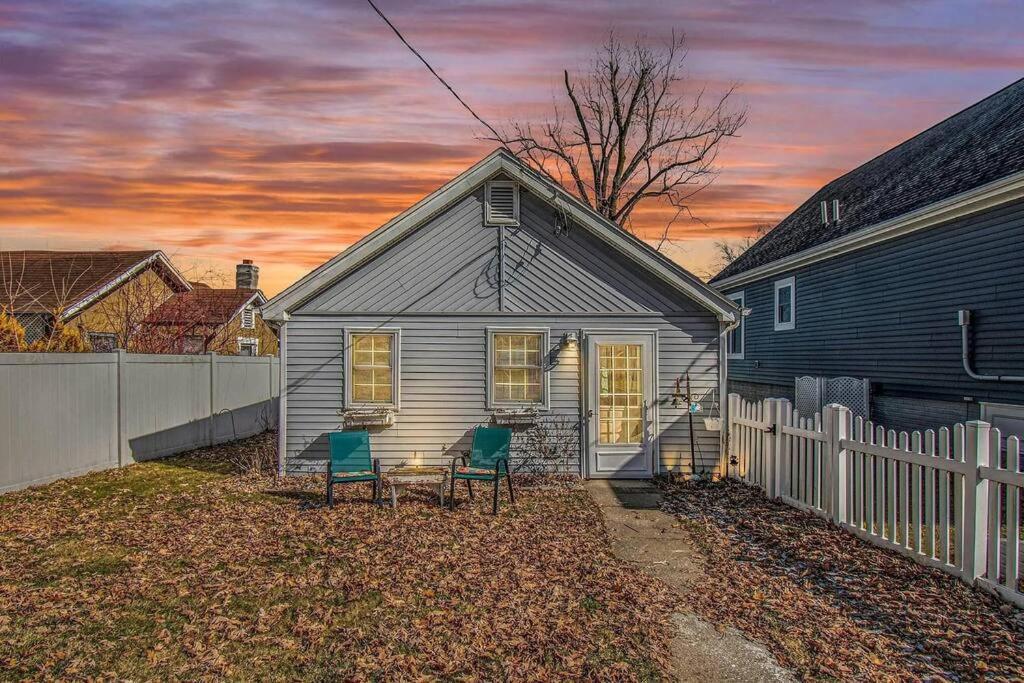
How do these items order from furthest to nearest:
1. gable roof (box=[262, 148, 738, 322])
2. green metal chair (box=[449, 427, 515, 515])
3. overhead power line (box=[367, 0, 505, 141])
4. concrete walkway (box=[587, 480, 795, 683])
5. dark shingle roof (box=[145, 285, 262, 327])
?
dark shingle roof (box=[145, 285, 262, 327]), gable roof (box=[262, 148, 738, 322]), green metal chair (box=[449, 427, 515, 515]), overhead power line (box=[367, 0, 505, 141]), concrete walkway (box=[587, 480, 795, 683])

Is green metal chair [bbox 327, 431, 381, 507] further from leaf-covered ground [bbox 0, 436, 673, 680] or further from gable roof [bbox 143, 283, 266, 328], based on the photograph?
gable roof [bbox 143, 283, 266, 328]

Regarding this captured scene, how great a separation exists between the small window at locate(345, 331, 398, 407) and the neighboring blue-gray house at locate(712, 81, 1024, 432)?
10065 mm

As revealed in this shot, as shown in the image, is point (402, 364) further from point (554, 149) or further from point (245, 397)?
point (554, 149)

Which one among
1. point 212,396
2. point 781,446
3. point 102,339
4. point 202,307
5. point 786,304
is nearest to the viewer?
point 781,446

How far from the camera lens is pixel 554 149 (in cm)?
2583

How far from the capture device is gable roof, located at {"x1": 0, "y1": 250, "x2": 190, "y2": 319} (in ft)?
75.6

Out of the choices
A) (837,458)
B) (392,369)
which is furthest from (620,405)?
(837,458)

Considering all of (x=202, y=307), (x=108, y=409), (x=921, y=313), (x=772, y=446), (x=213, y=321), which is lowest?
(x=772, y=446)

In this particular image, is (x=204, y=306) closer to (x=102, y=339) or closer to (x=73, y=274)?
(x=102, y=339)

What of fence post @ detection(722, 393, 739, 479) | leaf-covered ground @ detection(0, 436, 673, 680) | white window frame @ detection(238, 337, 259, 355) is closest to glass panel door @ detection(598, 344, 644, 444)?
fence post @ detection(722, 393, 739, 479)

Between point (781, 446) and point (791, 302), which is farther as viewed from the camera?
point (791, 302)

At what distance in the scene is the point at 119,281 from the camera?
24391 millimetres

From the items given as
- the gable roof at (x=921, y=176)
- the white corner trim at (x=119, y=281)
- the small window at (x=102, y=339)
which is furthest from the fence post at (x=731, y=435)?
the small window at (x=102, y=339)

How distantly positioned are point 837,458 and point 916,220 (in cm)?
808
